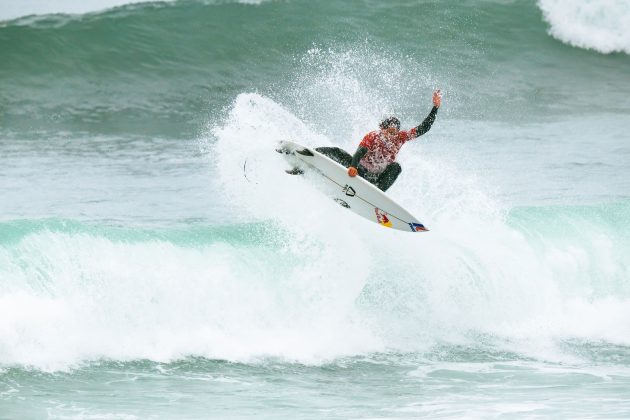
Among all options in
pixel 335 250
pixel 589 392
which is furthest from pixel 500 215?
pixel 589 392

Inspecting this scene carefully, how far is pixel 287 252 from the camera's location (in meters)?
13.1

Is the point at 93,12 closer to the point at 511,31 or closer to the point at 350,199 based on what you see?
the point at 511,31

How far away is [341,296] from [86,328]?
300cm

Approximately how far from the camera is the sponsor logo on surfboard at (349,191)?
11.4m

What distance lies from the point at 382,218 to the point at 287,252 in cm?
204

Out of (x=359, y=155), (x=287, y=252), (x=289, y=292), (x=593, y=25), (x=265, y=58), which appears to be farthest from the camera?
(x=593, y=25)

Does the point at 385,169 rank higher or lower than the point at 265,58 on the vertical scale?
lower

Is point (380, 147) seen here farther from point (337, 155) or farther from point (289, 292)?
point (289, 292)

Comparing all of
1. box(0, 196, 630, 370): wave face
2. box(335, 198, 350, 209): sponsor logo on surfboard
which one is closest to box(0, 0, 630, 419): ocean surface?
box(0, 196, 630, 370): wave face

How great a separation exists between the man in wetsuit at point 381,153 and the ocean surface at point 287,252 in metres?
0.97

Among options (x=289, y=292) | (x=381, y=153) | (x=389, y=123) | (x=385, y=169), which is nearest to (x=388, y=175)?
(x=385, y=169)

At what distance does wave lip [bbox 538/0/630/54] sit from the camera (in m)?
25.1

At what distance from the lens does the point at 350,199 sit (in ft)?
37.8

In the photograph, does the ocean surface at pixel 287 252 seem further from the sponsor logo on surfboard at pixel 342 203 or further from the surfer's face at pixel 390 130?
the surfer's face at pixel 390 130
